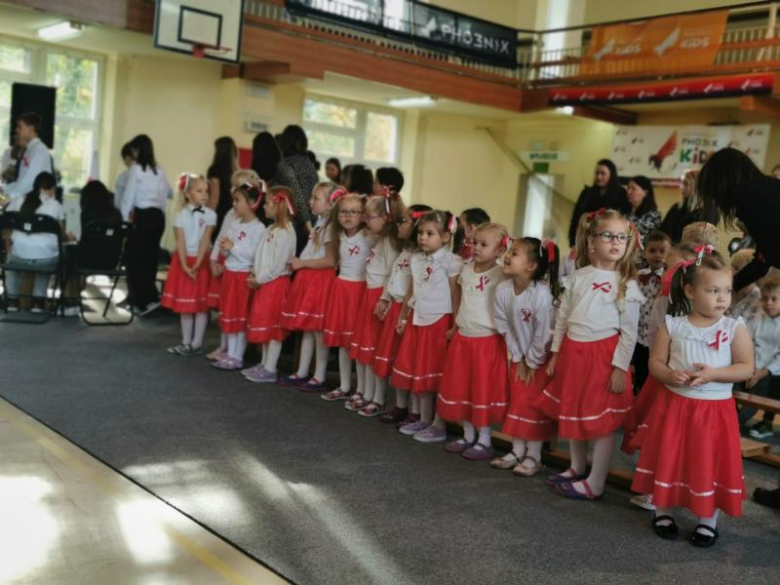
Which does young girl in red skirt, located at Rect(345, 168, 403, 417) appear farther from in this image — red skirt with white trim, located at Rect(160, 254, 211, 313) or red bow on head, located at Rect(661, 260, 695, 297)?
red bow on head, located at Rect(661, 260, 695, 297)

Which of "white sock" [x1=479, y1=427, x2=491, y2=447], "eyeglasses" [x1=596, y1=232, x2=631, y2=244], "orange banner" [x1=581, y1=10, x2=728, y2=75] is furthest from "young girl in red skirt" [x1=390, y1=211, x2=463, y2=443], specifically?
"orange banner" [x1=581, y1=10, x2=728, y2=75]

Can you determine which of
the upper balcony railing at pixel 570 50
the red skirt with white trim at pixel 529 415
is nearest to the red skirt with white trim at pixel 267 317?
the red skirt with white trim at pixel 529 415

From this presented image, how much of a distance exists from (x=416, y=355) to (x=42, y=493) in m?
1.87

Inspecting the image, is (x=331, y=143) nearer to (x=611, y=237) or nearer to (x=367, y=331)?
(x=367, y=331)

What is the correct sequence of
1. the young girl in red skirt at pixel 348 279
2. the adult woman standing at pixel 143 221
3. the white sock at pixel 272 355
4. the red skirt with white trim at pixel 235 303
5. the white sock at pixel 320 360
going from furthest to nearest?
1. the adult woman standing at pixel 143 221
2. the red skirt with white trim at pixel 235 303
3. the white sock at pixel 272 355
4. the white sock at pixel 320 360
5. the young girl in red skirt at pixel 348 279

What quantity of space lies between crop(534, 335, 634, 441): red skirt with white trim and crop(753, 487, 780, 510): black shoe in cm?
79

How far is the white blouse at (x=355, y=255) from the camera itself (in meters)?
4.66

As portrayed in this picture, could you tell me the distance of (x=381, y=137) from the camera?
48.1ft

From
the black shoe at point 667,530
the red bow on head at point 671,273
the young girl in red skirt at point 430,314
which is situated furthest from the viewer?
the young girl in red skirt at point 430,314

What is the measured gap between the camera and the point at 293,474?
3.34m

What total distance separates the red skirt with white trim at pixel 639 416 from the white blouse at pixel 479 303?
0.75 metres

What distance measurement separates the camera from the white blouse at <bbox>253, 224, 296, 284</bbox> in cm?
501

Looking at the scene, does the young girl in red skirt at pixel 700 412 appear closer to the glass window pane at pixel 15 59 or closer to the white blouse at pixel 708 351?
the white blouse at pixel 708 351

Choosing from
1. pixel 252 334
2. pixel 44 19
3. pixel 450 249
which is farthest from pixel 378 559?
pixel 44 19
